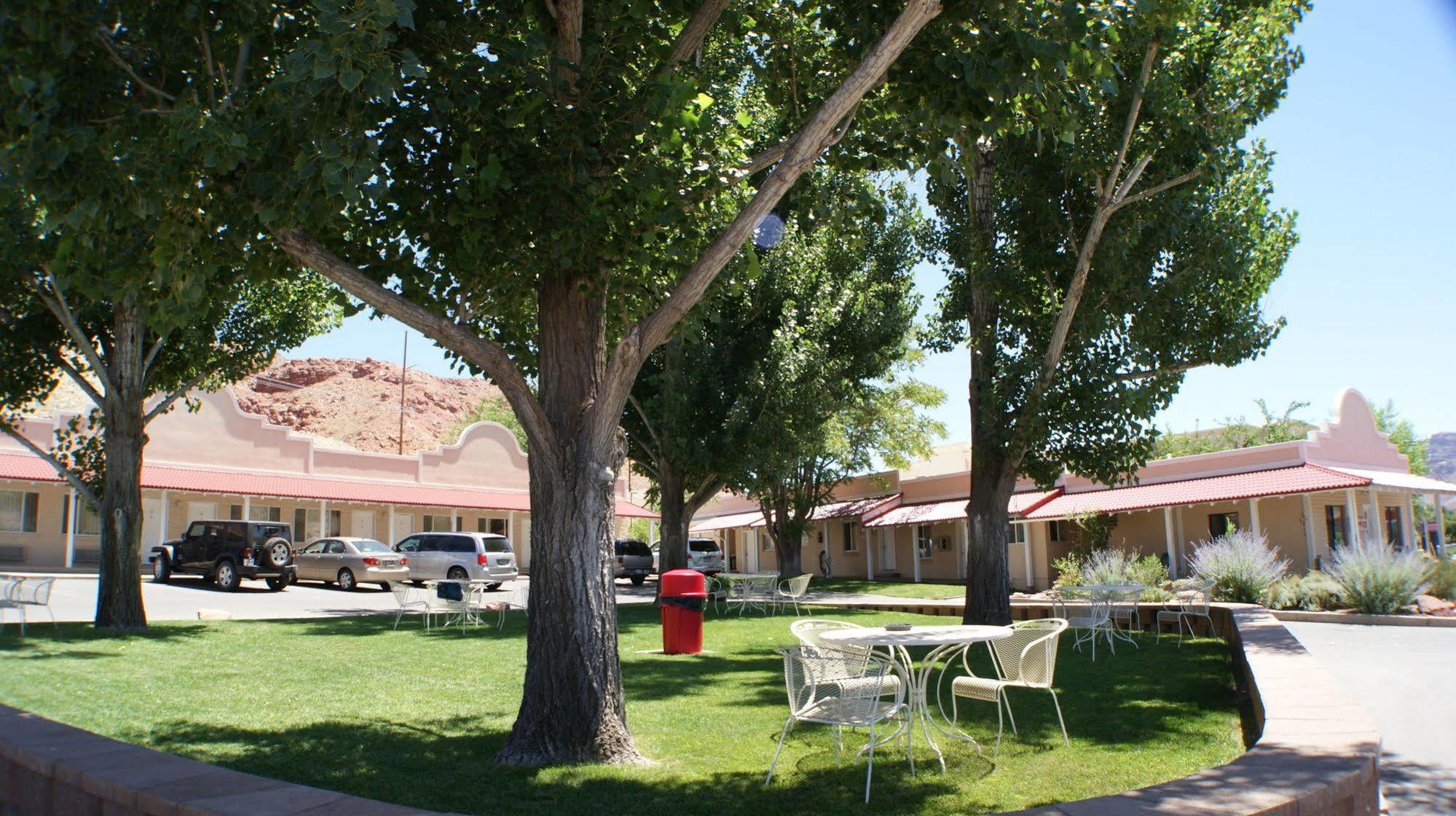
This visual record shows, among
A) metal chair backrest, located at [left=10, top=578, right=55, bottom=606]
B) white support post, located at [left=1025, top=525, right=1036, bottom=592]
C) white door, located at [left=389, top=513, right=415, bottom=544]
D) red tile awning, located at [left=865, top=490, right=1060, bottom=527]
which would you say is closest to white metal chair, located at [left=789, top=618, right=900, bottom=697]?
metal chair backrest, located at [left=10, top=578, right=55, bottom=606]

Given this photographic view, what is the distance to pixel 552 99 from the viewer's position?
657 cm

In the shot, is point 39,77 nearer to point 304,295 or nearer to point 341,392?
point 304,295

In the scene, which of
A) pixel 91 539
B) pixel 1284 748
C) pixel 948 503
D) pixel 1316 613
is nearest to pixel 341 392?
pixel 91 539

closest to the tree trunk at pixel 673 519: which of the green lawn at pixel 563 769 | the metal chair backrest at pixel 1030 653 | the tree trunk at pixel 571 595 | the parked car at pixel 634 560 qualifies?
the green lawn at pixel 563 769

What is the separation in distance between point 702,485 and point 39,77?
18.5 metres

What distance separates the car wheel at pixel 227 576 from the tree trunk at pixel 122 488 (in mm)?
10923

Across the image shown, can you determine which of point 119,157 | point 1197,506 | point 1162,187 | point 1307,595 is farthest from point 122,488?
point 1197,506

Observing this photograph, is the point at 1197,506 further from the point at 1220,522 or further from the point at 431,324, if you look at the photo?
the point at 431,324

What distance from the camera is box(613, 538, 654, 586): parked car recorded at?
33.1 meters

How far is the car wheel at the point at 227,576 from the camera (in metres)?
24.4

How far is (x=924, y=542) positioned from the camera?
3556 centimetres

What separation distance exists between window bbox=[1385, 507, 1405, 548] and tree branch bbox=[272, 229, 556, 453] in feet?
101

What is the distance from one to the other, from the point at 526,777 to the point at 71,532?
92.3 feet

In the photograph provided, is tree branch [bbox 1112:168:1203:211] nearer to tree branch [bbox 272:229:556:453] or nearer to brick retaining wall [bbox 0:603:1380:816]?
brick retaining wall [bbox 0:603:1380:816]
